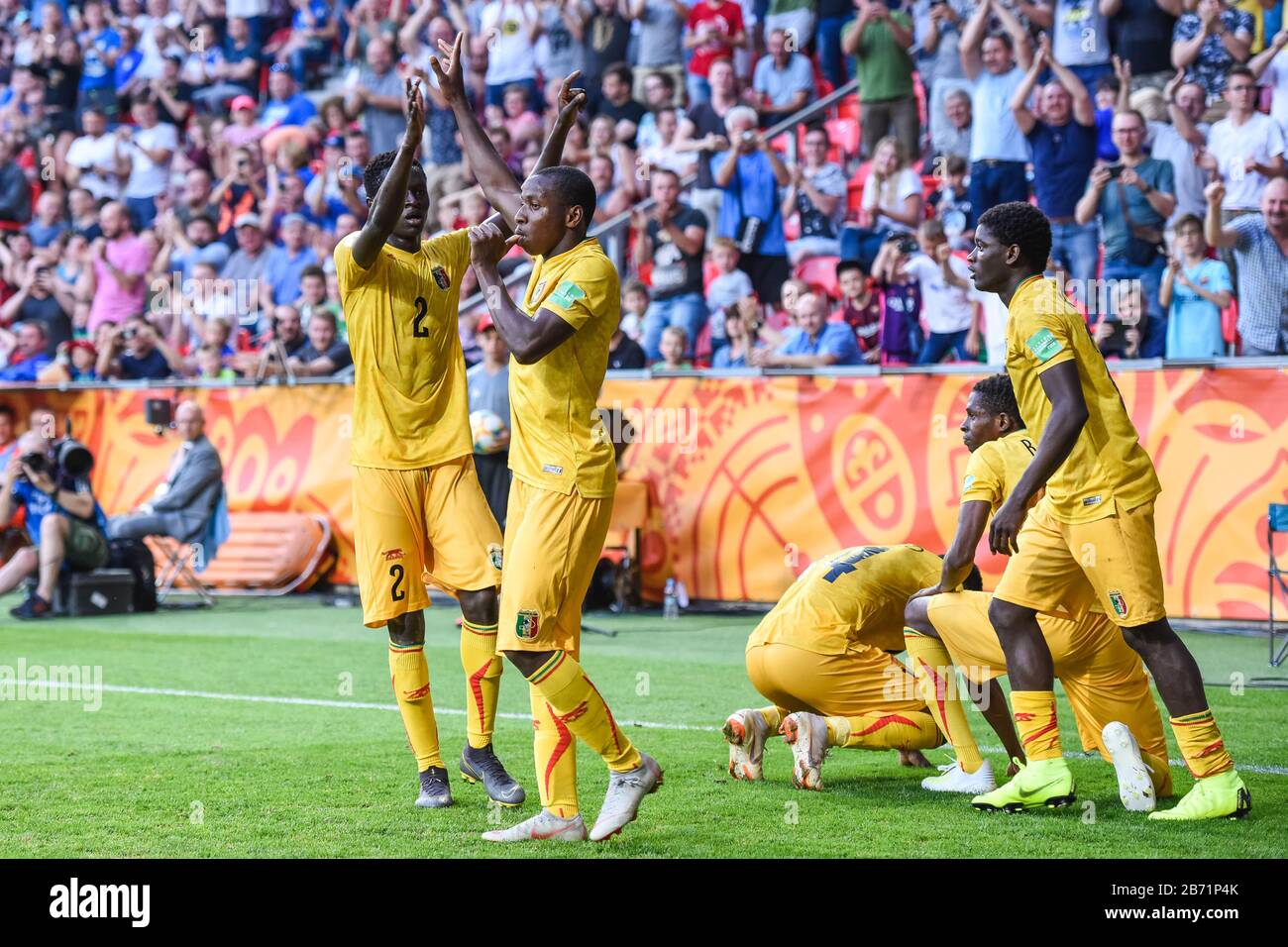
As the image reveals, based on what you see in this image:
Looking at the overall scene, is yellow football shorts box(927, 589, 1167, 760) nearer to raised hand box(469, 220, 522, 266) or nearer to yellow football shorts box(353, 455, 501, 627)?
yellow football shorts box(353, 455, 501, 627)

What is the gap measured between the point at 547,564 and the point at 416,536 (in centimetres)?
124

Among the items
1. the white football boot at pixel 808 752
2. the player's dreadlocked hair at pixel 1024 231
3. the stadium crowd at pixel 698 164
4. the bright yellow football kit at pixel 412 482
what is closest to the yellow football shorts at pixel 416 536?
the bright yellow football kit at pixel 412 482

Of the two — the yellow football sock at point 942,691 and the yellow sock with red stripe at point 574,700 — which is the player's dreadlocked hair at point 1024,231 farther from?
the yellow sock with red stripe at point 574,700

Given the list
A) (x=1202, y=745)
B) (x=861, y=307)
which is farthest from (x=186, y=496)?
(x=1202, y=745)

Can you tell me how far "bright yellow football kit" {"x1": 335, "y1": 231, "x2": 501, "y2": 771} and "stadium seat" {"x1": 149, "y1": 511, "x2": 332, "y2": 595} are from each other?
8.91 m

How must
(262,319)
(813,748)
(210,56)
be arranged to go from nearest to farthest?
1. (813,748)
2. (262,319)
3. (210,56)

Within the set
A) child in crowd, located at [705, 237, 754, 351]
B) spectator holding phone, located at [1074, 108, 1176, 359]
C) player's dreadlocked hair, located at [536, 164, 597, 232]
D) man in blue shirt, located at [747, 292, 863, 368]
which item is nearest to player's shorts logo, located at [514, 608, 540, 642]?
player's dreadlocked hair, located at [536, 164, 597, 232]

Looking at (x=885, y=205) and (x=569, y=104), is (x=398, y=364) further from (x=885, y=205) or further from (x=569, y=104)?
(x=885, y=205)

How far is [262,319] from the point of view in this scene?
18266mm

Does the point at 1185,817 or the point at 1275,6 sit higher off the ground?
the point at 1275,6

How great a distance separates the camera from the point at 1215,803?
6039 millimetres
